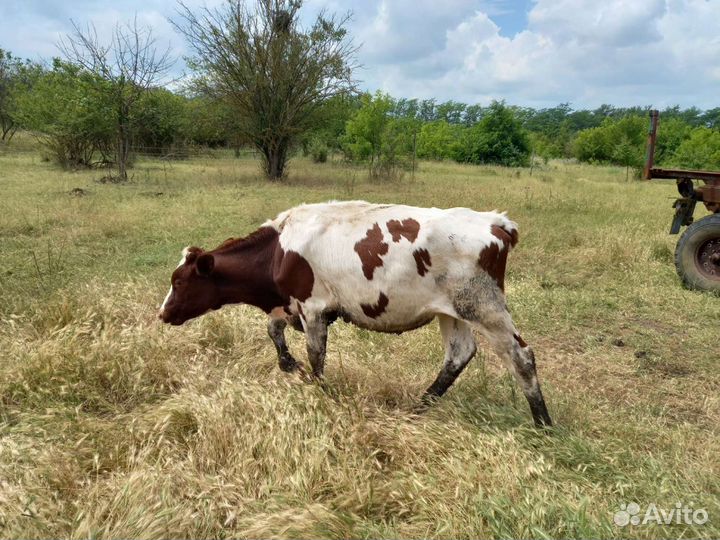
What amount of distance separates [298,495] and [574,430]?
180 centimetres

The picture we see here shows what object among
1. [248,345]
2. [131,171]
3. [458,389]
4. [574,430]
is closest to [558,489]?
[574,430]

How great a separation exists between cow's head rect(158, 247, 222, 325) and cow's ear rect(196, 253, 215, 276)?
0.06 ft

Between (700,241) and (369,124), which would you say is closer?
(700,241)

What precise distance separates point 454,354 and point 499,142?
38.0 m

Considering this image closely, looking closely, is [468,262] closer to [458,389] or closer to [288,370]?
[458,389]

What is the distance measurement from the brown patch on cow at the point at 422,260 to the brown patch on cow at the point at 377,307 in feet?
0.96

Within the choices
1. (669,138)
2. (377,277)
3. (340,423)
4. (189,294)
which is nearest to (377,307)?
(377,277)

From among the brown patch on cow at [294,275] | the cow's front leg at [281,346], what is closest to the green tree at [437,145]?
the cow's front leg at [281,346]

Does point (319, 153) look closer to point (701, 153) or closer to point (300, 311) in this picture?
point (701, 153)

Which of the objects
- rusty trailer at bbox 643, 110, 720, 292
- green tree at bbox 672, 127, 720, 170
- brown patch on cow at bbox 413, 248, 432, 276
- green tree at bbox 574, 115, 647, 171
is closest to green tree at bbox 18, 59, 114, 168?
rusty trailer at bbox 643, 110, 720, 292

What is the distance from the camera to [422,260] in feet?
10.9

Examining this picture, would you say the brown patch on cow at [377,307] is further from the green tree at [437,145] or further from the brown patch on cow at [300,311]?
the green tree at [437,145]

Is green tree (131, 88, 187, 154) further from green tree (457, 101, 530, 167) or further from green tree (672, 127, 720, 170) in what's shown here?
green tree (672, 127, 720, 170)

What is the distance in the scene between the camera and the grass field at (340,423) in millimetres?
2508
